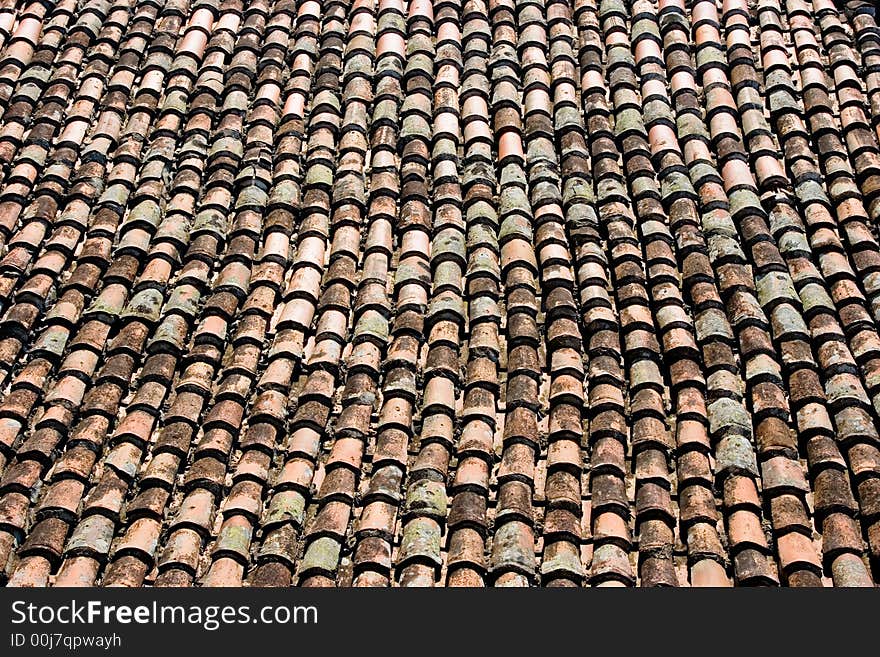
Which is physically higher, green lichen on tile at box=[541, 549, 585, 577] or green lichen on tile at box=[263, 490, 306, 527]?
green lichen on tile at box=[263, 490, 306, 527]

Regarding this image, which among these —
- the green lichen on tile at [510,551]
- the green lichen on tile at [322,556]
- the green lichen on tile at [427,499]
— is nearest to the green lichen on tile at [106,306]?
the green lichen on tile at [322,556]

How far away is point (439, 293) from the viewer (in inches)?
351

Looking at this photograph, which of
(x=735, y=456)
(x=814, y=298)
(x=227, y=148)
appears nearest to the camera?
(x=735, y=456)

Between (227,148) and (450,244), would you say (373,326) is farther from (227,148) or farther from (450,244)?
(227,148)

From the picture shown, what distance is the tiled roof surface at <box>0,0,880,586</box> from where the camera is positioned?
25.0ft

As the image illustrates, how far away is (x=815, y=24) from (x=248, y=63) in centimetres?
465

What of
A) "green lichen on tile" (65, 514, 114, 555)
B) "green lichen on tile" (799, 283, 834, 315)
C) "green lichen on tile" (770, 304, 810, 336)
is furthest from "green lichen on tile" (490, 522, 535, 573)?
"green lichen on tile" (799, 283, 834, 315)

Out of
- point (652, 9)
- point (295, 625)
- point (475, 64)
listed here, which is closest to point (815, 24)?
point (652, 9)

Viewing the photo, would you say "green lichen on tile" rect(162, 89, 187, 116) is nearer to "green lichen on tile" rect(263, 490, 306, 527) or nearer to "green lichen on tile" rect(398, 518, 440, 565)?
"green lichen on tile" rect(263, 490, 306, 527)

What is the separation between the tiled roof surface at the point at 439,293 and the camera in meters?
7.62

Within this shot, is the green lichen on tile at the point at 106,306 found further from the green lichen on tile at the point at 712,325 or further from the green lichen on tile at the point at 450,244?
the green lichen on tile at the point at 712,325

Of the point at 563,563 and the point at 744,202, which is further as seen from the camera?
the point at 744,202

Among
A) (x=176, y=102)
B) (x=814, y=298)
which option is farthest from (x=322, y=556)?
(x=176, y=102)

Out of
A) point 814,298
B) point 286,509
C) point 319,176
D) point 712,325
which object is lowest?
point 286,509
